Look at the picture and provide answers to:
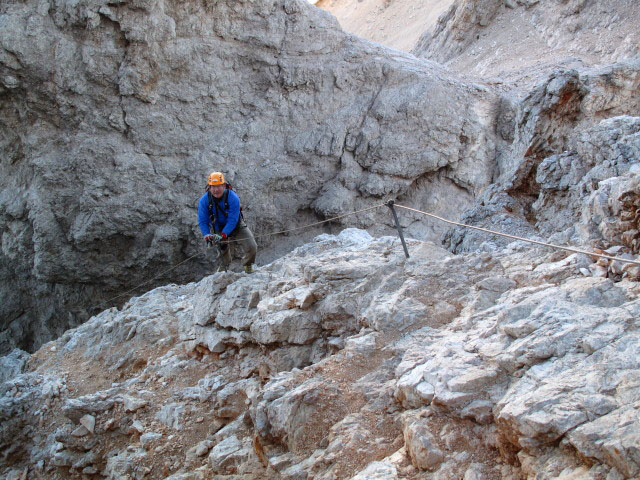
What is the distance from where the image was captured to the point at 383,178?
41.6 ft

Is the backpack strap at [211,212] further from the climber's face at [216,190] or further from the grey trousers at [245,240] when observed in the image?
the grey trousers at [245,240]

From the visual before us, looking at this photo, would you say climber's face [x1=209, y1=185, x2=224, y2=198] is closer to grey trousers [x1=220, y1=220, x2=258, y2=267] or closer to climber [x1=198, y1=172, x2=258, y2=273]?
climber [x1=198, y1=172, x2=258, y2=273]

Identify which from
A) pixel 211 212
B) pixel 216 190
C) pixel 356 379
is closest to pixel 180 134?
pixel 211 212

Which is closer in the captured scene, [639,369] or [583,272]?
[639,369]

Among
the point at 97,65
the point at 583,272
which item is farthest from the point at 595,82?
the point at 97,65

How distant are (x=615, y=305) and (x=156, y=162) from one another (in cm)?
1006

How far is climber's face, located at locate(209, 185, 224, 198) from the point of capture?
696 centimetres

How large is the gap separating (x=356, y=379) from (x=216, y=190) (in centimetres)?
361

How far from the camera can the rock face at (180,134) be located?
35.6ft

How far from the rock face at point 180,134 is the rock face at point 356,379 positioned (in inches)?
156

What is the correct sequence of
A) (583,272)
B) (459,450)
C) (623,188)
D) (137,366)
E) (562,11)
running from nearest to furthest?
(459,450) → (583,272) → (623,188) → (137,366) → (562,11)

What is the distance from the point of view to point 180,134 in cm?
1163

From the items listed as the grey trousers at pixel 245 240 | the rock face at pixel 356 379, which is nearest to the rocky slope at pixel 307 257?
the rock face at pixel 356 379

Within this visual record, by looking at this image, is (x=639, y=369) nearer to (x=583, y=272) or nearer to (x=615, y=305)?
(x=615, y=305)
